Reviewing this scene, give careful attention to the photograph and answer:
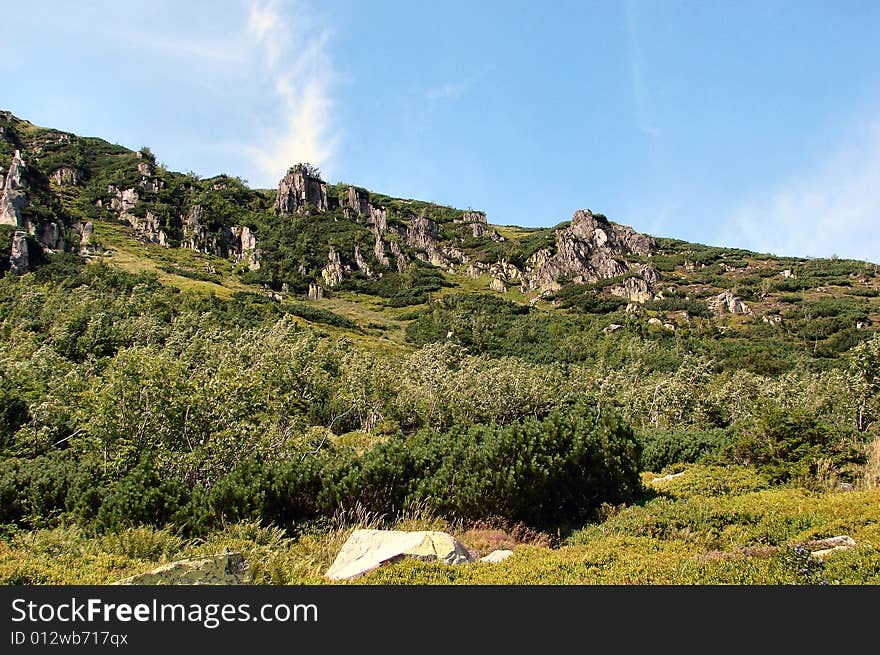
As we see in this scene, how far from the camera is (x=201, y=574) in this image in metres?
6.44

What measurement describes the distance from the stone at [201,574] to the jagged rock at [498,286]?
600 feet

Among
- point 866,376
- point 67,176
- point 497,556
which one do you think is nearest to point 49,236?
point 67,176

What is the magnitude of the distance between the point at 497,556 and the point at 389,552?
2167 millimetres

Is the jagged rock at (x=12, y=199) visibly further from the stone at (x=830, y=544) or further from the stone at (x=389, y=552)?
the stone at (x=830, y=544)

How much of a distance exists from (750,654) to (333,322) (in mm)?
122071

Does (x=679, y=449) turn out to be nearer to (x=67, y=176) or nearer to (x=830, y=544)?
(x=830, y=544)

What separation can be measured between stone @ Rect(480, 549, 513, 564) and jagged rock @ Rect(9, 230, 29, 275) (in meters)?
134

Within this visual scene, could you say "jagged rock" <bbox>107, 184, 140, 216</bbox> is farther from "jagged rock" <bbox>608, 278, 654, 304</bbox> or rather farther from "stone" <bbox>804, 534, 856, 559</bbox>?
"stone" <bbox>804, 534, 856, 559</bbox>

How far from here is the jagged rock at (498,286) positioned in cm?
18812

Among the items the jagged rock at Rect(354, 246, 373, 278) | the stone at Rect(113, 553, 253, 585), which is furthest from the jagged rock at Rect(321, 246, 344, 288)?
the stone at Rect(113, 553, 253, 585)

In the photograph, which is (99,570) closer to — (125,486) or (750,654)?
(125,486)

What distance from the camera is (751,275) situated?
185m

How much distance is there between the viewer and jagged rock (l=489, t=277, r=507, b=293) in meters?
188

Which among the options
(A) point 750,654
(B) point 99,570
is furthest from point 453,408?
(A) point 750,654
